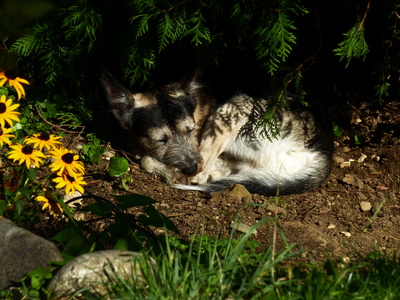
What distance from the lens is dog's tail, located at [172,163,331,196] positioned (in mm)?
5824

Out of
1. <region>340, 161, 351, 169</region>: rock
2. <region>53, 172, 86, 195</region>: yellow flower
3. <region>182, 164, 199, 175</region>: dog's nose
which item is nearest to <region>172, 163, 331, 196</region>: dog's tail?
<region>182, 164, 199, 175</region>: dog's nose

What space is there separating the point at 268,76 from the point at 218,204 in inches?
74.2

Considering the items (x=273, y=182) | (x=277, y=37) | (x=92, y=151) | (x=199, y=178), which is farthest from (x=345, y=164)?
(x=92, y=151)

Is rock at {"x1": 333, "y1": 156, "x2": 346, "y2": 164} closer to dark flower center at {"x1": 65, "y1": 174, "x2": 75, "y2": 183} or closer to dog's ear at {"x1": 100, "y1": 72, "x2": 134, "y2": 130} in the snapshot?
dog's ear at {"x1": 100, "y1": 72, "x2": 134, "y2": 130}

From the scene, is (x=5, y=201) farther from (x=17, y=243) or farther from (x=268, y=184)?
(x=268, y=184)

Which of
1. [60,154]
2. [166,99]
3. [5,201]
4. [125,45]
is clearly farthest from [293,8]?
[5,201]

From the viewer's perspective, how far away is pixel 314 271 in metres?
3.00

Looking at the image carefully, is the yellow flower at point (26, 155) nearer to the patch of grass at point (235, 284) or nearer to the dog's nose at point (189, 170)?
the patch of grass at point (235, 284)

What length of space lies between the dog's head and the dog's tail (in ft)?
1.81

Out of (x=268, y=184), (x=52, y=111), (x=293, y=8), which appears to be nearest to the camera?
(x=293, y=8)

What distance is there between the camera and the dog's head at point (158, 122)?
6543mm

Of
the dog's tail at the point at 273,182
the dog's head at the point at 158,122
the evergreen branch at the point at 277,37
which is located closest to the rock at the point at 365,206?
the dog's tail at the point at 273,182

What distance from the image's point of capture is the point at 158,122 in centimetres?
663

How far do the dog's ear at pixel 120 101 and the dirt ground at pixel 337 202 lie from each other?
579 millimetres
